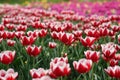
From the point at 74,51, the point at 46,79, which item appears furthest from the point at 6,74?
the point at 74,51

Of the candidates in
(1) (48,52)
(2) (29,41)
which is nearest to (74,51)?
(1) (48,52)

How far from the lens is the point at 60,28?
4.14 metres

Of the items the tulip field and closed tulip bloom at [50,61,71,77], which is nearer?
closed tulip bloom at [50,61,71,77]

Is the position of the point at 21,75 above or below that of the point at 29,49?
below

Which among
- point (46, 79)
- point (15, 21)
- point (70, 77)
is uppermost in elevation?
point (15, 21)

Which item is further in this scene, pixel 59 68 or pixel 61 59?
pixel 61 59

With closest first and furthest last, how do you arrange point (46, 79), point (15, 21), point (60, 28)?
point (46, 79) → point (60, 28) → point (15, 21)

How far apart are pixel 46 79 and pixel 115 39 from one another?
2.40m

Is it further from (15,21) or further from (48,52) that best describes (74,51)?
Result: (15,21)

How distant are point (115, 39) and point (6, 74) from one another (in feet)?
7.54

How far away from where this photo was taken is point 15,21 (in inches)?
217

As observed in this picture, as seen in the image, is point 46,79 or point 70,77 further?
point 70,77

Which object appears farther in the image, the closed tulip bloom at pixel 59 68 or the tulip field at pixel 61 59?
the tulip field at pixel 61 59

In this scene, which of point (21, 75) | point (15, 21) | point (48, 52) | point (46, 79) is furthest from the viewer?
point (15, 21)
